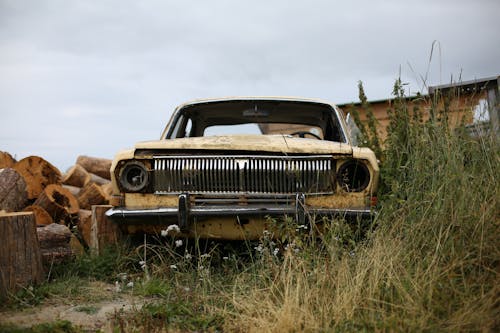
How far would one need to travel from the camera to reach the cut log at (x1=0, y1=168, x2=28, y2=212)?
5.75 m

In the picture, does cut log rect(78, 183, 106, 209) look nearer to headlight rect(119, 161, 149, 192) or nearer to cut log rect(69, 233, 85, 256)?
cut log rect(69, 233, 85, 256)

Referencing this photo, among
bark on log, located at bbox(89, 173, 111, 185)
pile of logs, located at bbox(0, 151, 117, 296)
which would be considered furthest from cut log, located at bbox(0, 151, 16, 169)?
bark on log, located at bbox(89, 173, 111, 185)

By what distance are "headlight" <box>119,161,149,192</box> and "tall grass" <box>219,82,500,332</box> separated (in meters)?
1.12

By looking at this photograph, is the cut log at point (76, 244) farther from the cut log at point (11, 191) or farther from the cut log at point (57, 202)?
the cut log at point (11, 191)

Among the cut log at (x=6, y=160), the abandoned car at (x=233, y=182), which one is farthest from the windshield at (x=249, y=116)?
the cut log at (x=6, y=160)

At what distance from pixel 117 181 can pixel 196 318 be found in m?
1.56

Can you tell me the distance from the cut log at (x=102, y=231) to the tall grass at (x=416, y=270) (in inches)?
62.6

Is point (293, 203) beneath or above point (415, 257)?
above

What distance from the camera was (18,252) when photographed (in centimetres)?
412

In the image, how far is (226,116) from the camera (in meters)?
6.11

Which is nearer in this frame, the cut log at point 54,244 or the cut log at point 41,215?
the cut log at point 54,244

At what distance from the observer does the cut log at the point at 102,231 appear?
5098mm

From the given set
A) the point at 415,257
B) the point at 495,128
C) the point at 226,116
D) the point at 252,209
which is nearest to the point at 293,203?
the point at 252,209

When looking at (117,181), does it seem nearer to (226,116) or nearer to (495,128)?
(226,116)
